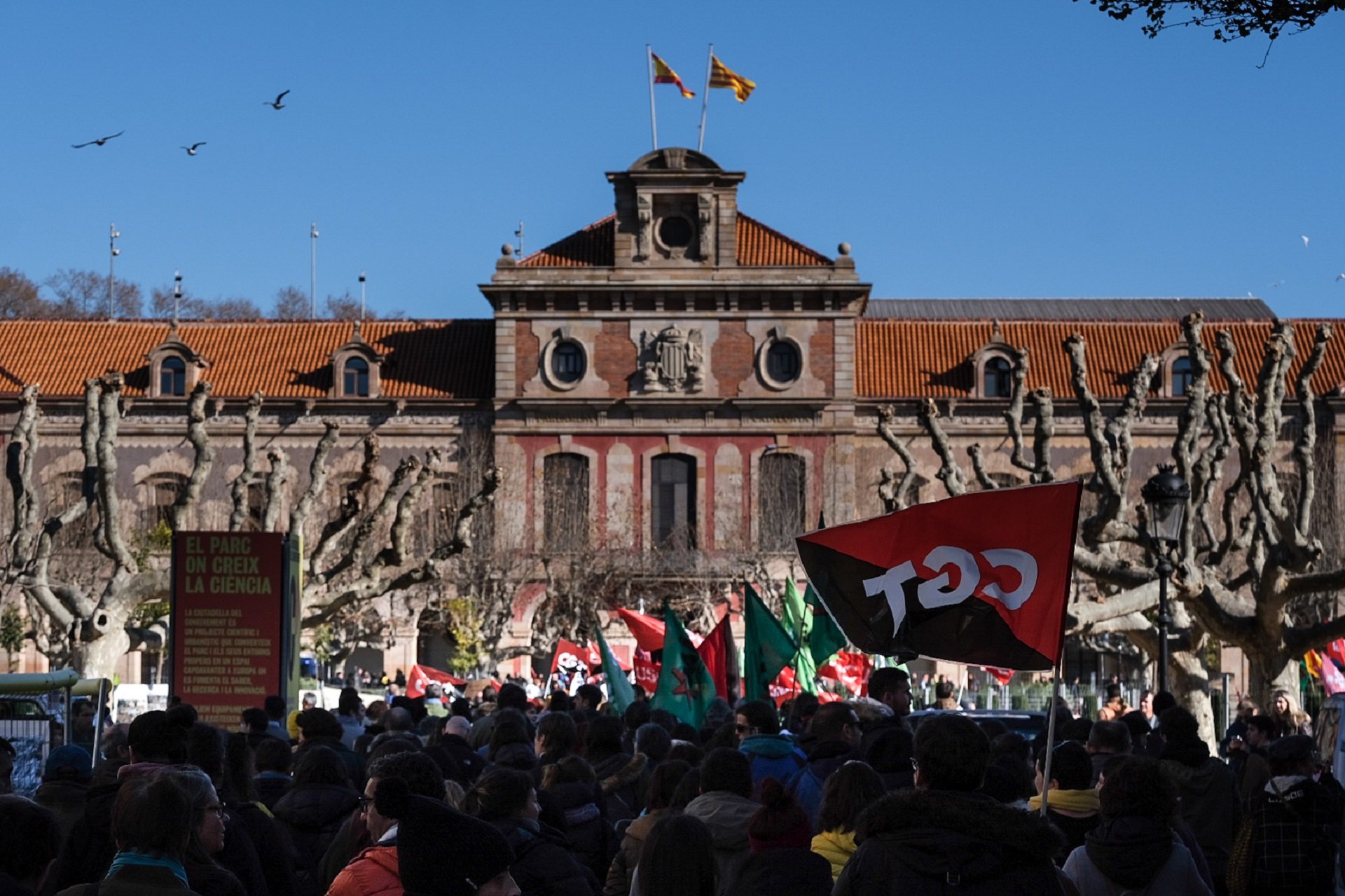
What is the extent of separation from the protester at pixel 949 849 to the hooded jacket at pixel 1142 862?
1.69 meters

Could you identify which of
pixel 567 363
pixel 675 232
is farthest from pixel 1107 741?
pixel 567 363

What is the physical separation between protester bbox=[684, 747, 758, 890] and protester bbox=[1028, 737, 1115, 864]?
142 cm

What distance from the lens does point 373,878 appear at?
647cm

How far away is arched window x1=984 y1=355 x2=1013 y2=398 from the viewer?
5791cm

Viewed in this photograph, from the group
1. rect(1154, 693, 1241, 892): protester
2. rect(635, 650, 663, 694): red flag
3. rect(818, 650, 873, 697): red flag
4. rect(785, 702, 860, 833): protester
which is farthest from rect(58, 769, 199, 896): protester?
rect(818, 650, 873, 697): red flag

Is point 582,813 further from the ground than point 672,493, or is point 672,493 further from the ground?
point 672,493

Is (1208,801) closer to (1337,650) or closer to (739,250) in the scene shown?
(1337,650)

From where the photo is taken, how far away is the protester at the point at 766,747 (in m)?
10.5

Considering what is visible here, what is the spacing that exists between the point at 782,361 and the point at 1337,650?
2658 cm

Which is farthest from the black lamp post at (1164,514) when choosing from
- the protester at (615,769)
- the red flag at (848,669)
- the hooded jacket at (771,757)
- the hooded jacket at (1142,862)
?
the hooded jacket at (1142,862)

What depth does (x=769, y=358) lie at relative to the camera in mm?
56250

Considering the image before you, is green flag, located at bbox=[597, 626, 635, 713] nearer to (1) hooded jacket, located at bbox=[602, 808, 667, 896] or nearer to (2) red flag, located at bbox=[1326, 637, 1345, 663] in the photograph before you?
(1) hooded jacket, located at bbox=[602, 808, 667, 896]

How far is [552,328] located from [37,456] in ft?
47.5

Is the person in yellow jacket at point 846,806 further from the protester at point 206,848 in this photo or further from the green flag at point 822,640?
the green flag at point 822,640
